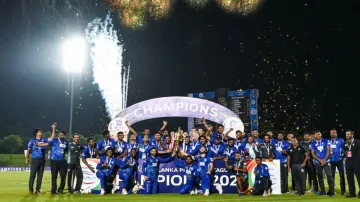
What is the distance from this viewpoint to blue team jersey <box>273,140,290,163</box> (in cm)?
1670

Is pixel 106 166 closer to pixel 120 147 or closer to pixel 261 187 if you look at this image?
pixel 120 147

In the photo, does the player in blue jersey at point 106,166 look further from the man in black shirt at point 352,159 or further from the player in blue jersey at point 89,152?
the man in black shirt at point 352,159

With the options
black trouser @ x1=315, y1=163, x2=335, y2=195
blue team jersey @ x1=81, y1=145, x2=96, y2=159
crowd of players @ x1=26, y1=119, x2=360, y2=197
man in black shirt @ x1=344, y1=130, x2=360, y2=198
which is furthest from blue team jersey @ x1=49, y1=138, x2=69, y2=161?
man in black shirt @ x1=344, y1=130, x2=360, y2=198

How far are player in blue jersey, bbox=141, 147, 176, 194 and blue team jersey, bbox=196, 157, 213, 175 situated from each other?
1.65m

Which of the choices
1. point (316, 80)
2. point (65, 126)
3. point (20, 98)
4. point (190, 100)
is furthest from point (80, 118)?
point (190, 100)

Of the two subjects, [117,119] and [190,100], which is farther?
[190,100]

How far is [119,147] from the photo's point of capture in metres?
16.6

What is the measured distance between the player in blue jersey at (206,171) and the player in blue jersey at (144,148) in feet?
6.64

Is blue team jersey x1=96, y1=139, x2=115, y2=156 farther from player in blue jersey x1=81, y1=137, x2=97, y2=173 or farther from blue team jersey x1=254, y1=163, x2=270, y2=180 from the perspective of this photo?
blue team jersey x1=254, y1=163, x2=270, y2=180

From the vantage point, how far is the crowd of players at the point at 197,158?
15148mm

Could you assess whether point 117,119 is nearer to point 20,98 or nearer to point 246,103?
point 246,103

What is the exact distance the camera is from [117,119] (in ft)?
70.6

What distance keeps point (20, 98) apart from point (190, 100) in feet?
234

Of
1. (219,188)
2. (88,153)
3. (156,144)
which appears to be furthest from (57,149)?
(219,188)
